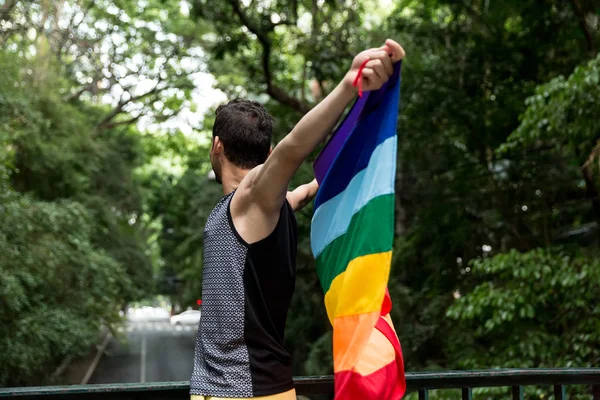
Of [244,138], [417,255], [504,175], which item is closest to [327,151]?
[244,138]

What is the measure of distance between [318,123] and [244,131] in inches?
14.9

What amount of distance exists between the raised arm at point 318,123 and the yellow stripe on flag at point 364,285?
0.25 m

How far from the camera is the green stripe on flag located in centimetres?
151

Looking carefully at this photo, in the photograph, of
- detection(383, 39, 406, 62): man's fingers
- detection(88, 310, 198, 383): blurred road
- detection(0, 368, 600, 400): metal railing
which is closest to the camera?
detection(383, 39, 406, 62): man's fingers

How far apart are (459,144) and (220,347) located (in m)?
9.81

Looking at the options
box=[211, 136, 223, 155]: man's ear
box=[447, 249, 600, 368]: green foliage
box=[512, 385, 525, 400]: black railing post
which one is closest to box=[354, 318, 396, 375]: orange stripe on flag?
box=[211, 136, 223, 155]: man's ear

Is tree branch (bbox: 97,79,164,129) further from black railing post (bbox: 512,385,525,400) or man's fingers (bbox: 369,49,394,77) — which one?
man's fingers (bbox: 369,49,394,77)

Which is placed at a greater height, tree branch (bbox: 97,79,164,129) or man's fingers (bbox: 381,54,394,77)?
tree branch (bbox: 97,79,164,129)

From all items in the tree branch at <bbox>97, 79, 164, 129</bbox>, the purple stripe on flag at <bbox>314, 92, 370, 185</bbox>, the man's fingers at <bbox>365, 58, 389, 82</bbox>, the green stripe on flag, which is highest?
the tree branch at <bbox>97, 79, 164, 129</bbox>

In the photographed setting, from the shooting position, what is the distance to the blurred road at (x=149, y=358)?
21.8 metres

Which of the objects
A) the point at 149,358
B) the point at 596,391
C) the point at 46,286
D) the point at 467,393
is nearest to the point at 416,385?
the point at 467,393

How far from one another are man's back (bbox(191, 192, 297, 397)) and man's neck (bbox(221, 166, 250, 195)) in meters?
0.08

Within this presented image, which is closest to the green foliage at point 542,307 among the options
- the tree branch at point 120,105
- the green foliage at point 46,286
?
the green foliage at point 46,286

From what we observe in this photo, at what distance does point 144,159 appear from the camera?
75.2 ft
